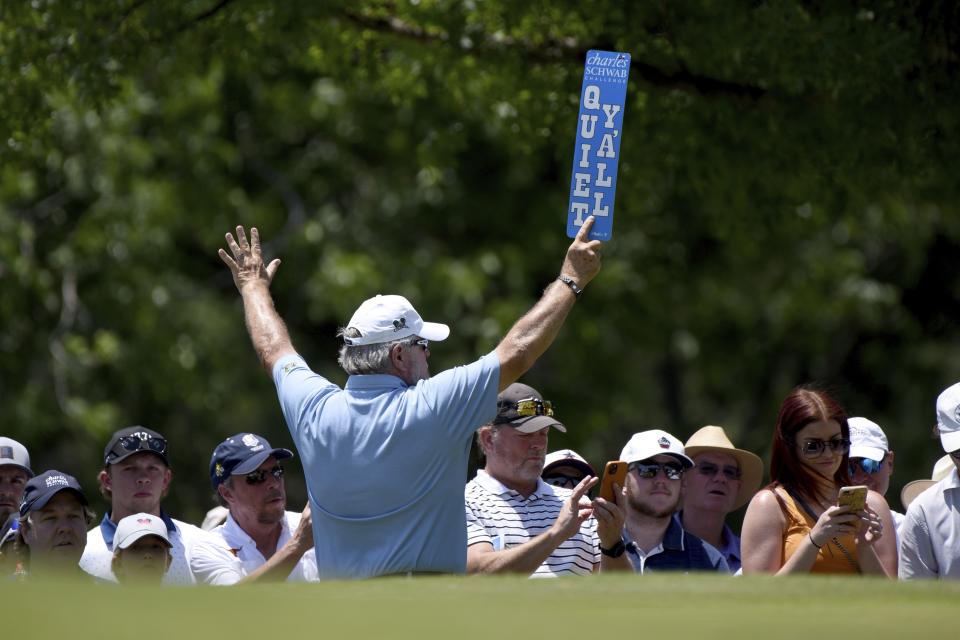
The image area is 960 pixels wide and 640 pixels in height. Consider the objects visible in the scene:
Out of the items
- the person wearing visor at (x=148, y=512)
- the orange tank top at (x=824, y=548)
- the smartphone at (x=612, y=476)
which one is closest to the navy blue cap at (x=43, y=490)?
the person wearing visor at (x=148, y=512)

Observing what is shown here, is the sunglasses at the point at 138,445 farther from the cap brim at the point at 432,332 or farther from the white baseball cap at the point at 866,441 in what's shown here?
the white baseball cap at the point at 866,441

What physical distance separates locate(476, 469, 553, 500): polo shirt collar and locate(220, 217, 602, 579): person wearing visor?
53.7 inches

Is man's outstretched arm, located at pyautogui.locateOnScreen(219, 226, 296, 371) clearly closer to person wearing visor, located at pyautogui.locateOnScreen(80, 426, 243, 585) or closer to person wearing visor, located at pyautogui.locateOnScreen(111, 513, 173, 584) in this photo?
person wearing visor, located at pyautogui.locateOnScreen(111, 513, 173, 584)

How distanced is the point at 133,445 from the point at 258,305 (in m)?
1.56

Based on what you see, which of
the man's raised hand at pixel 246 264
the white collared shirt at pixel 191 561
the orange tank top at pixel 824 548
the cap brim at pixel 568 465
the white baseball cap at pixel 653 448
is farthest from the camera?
the cap brim at pixel 568 465

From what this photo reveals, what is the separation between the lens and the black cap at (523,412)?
22.2ft

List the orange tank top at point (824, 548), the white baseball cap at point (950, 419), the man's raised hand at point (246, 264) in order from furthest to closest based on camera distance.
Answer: the white baseball cap at point (950, 419), the man's raised hand at point (246, 264), the orange tank top at point (824, 548)

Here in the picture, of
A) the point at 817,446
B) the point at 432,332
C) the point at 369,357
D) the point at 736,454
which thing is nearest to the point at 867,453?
the point at 736,454

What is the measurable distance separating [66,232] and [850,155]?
1033cm

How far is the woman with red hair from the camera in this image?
225 inches

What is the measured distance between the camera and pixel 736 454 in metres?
7.59

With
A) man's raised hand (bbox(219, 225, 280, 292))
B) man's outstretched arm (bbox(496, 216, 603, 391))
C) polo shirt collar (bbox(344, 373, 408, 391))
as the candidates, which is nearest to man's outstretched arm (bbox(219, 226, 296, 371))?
man's raised hand (bbox(219, 225, 280, 292))

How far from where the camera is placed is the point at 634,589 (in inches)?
169

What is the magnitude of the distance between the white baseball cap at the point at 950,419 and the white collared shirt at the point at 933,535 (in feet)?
0.42
